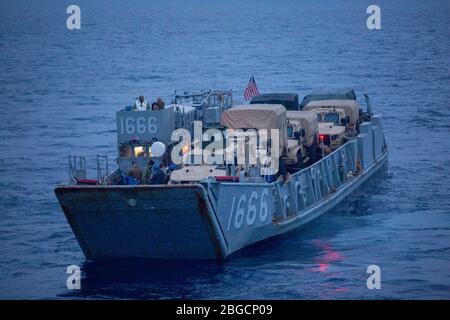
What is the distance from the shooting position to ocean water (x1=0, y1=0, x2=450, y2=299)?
37.1 meters

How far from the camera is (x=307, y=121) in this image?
1810 inches

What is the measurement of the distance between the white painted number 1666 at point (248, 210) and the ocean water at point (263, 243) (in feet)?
3.38

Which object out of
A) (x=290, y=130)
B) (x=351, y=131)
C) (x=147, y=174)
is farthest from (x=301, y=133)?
(x=147, y=174)

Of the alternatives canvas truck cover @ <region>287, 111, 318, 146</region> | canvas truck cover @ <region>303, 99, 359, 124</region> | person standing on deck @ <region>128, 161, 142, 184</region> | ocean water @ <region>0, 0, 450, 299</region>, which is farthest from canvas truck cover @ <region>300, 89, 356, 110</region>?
person standing on deck @ <region>128, 161, 142, 184</region>

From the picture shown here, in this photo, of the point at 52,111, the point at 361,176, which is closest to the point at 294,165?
the point at 361,176

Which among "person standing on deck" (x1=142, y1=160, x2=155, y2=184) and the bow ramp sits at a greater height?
"person standing on deck" (x1=142, y1=160, x2=155, y2=184)

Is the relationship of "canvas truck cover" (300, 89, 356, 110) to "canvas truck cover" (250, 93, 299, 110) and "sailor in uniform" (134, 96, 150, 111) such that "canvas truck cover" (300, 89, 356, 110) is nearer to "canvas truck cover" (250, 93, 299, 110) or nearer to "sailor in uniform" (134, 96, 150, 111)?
"canvas truck cover" (250, 93, 299, 110)

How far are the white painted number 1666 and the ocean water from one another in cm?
103

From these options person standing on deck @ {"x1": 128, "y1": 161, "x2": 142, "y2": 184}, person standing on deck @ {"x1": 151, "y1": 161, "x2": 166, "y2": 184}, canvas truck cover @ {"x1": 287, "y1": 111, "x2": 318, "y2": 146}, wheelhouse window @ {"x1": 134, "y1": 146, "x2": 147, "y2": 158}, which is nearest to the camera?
person standing on deck @ {"x1": 151, "y1": 161, "x2": 166, "y2": 184}

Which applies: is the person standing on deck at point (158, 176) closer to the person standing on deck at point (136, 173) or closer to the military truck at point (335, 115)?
the person standing on deck at point (136, 173)

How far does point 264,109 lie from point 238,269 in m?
6.59

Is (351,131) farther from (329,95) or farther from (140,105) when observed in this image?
(140,105)

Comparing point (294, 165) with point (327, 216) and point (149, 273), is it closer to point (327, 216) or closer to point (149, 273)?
point (327, 216)
